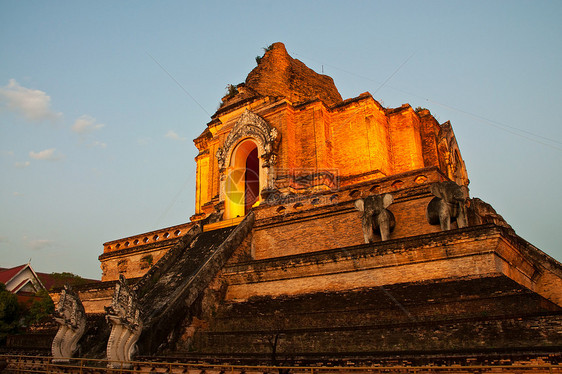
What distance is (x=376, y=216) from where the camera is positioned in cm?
1227

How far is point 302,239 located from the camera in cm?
1459

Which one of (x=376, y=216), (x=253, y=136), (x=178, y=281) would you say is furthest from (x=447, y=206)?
(x=253, y=136)

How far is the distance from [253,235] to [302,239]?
72.0 inches

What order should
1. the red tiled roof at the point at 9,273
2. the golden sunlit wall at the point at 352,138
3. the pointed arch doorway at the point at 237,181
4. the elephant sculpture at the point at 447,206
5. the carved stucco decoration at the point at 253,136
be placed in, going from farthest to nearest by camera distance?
the red tiled roof at the point at 9,273
the pointed arch doorway at the point at 237,181
the carved stucco decoration at the point at 253,136
the golden sunlit wall at the point at 352,138
the elephant sculpture at the point at 447,206

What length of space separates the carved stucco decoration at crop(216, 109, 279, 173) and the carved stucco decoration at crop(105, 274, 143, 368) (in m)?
9.53

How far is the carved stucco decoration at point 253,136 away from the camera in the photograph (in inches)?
744

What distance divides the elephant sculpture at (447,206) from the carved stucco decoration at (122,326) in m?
7.13

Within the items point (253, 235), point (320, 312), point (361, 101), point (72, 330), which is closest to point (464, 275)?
point (320, 312)

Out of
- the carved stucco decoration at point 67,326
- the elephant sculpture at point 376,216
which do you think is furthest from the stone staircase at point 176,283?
the elephant sculpture at point 376,216

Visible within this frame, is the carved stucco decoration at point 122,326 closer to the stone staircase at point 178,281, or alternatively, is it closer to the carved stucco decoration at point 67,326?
the stone staircase at point 178,281

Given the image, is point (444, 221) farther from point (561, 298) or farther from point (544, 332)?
point (544, 332)

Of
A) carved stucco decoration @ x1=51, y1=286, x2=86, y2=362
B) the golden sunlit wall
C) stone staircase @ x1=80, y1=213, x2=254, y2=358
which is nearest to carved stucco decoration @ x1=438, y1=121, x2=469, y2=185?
the golden sunlit wall

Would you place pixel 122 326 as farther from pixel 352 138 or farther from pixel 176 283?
pixel 352 138

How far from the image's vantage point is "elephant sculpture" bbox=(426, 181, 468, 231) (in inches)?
441
